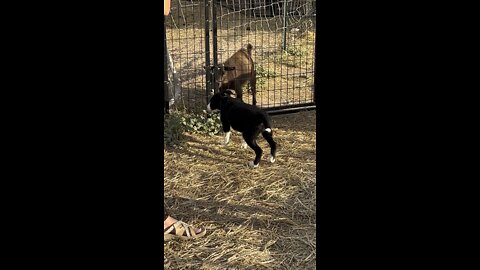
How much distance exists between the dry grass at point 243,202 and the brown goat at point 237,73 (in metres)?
0.73

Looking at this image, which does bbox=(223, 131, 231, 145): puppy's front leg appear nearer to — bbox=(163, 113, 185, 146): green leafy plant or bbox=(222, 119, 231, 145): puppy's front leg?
bbox=(222, 119, 231, 145): puppy's front leg

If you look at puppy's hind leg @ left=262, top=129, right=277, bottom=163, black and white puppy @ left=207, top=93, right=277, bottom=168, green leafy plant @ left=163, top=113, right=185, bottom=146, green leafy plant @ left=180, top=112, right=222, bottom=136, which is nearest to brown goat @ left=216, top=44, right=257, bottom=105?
green leafy plant @ left=180, top=112, right=222, bottom=136

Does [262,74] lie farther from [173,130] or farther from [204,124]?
[173,130]

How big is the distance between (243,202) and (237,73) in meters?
2.58

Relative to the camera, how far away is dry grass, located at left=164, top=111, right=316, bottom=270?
3662 millimetres

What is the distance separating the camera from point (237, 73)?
6777mm

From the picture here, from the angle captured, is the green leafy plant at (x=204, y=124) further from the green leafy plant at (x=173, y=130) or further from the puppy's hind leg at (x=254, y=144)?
the puppy's hind leg at (x=254, y=144)

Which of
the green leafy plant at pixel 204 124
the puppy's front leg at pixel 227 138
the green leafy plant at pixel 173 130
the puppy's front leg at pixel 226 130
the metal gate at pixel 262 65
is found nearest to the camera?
the puppy's front leg at pixel 226 130

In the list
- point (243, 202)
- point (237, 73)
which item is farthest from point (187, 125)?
point (243, 202)

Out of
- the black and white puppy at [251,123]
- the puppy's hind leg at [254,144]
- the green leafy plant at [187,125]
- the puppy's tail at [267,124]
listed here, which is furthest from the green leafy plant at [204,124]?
the puppy's tail at [267,124]

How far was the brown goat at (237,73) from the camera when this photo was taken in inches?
261

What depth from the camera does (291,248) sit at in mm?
3760
